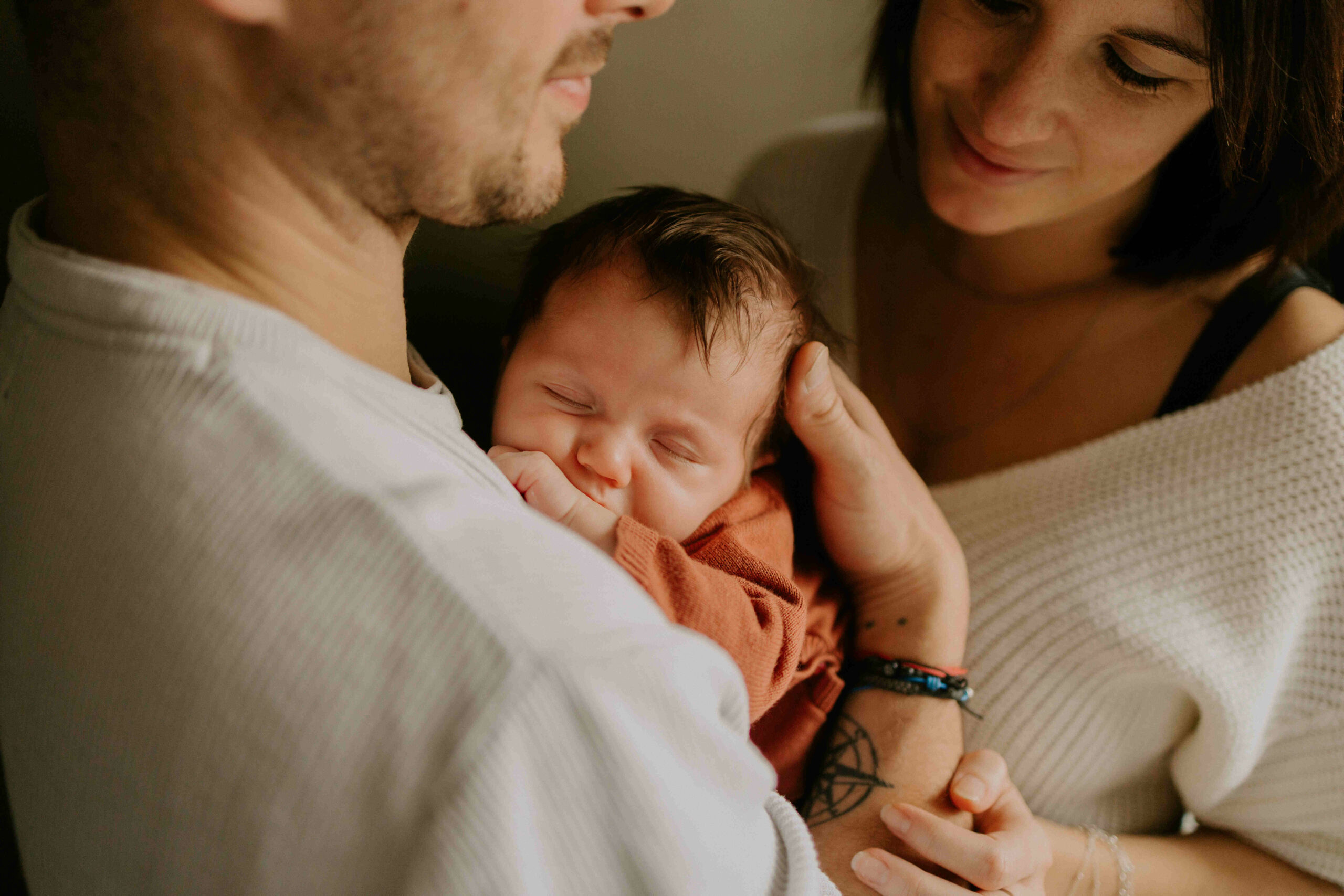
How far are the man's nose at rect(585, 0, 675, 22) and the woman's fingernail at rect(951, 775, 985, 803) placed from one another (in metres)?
0.98

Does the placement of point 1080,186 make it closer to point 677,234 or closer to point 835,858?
point 677,234

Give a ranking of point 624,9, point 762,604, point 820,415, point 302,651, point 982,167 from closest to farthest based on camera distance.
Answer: point 302,651, point 624,9, point 762,604, point 820,415, point 982,167

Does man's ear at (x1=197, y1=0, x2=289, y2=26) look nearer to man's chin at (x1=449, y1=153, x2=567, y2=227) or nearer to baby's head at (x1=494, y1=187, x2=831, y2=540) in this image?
man's chin at (x1=449, y1=153, x2=567, y2=227)

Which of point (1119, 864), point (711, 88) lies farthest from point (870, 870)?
point (711, 88)

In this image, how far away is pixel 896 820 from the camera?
107 centimetres

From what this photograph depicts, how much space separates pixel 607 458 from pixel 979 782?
2.12ft

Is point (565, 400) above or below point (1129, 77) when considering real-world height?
below

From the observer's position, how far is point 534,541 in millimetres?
666

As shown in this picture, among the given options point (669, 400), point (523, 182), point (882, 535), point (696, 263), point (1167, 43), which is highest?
point (1167, 43)

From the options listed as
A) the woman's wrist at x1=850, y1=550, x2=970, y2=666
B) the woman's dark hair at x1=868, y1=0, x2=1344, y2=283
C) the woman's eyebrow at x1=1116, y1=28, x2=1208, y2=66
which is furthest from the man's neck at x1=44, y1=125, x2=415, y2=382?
the woman's dark hair at x1=868, y1=0, x2=1344, y2=283

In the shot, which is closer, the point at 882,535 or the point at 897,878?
the point at 897,878

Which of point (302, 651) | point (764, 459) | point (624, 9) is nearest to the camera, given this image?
point (302, 651)

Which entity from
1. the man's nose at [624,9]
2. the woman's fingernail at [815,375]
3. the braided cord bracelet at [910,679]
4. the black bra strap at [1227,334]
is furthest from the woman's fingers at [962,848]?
the man's nose at [624,9]

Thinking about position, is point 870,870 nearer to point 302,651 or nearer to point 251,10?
point 302,651
